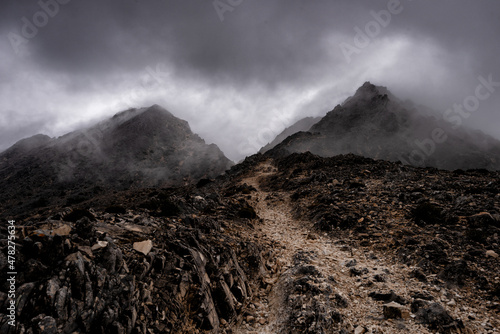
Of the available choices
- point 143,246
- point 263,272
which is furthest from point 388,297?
point 143,246

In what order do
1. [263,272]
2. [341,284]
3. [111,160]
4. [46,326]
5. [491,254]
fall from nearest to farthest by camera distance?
[46,326] → [341,284] → [491,254] → [263,272] → [111,160]

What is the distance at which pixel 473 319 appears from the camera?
7.83m

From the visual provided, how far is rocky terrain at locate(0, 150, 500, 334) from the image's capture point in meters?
6.36

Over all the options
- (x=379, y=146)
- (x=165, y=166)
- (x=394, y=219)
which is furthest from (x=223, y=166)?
Answer: (x=394, y=219)

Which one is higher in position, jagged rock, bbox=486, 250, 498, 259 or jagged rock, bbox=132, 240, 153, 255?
jagged rock, bbox=132, 240, 153, 255

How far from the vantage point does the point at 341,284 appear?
1052 cm

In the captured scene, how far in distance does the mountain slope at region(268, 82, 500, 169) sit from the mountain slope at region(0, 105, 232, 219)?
46763 mm

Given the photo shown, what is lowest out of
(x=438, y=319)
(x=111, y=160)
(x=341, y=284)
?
(x=438, y=319)

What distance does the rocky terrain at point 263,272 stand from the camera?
6.36 m

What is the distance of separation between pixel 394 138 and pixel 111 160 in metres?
139

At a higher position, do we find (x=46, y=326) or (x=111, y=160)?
(x=111, y=160)

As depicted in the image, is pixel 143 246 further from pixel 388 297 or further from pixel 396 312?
pixel 388 297

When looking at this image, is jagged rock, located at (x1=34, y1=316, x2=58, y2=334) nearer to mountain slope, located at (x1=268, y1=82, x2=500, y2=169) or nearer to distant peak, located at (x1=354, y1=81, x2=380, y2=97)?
mountain slope, located at (x1=268, y1=82, x2=500, y2=169)

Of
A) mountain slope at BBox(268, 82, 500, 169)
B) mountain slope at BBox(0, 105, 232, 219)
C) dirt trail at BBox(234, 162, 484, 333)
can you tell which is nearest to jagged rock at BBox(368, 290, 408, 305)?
dirt trail at BBox(234, 162, 484, 333)
